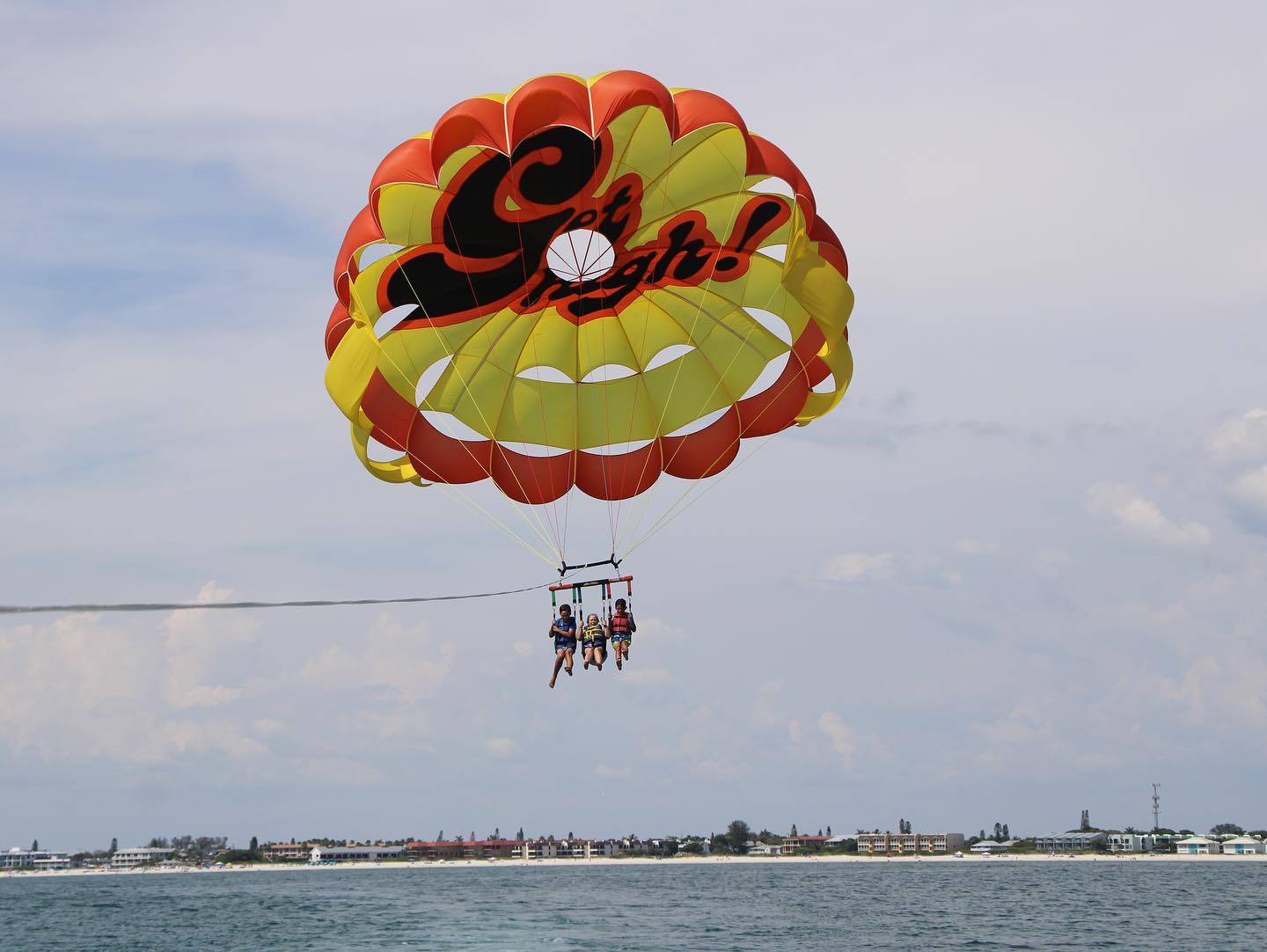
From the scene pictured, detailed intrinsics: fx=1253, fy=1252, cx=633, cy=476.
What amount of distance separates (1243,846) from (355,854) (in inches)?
4054

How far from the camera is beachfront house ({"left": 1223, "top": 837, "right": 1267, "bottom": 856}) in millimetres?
125938

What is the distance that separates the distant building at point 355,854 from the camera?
6230 inches

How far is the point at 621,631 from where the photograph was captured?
1399 centimetres

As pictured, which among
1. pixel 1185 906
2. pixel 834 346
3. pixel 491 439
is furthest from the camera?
pixel 1185 906

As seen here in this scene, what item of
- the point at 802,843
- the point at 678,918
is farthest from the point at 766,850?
the point at 678,918

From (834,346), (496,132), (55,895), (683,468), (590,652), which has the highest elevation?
(496,132)

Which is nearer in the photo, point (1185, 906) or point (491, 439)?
point (491, 439)

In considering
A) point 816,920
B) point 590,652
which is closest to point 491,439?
point 590,652

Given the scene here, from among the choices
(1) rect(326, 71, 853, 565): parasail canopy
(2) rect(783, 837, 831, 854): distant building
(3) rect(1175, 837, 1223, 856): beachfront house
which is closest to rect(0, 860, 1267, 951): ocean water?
(1) rect(326, 71, 853, 565): parasail canopy

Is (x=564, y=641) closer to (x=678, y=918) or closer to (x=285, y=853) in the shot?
(x=678, y=918)

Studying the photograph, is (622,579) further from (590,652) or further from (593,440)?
(593,440)

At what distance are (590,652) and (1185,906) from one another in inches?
1623

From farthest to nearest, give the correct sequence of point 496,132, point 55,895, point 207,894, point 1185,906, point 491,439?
1. point 55,895
2. point 207,894
3. point 1185,906
4. point 491,439
5. point 496,132

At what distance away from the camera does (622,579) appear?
1417 cm
